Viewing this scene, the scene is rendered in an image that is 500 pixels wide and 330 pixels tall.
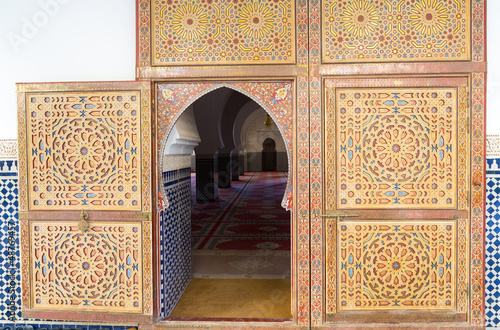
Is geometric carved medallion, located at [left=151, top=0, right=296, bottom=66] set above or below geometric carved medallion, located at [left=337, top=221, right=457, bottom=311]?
above

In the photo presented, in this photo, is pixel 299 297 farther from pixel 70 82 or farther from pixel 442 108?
pixel 70 82

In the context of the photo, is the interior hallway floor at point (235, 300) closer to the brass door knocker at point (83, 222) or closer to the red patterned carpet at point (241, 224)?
the brass door knocker at point (83, 222)

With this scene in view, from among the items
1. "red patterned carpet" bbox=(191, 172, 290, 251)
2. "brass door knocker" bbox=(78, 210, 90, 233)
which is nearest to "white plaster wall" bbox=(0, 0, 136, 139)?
"brass door knocker" bbox=(78, 210, 90, 233)

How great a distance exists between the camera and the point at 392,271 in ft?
6.11

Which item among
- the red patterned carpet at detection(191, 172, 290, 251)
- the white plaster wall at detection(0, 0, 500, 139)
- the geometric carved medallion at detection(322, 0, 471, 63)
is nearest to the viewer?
the geometric carved medallion at detection(322, 0, 471, 63)

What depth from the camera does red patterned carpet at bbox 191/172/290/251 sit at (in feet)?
12.6

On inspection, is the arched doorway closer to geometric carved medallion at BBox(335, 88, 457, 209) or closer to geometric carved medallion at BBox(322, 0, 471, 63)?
geometric carved medallion at BBox(335, 88, 457, 209)

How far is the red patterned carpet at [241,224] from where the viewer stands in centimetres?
384

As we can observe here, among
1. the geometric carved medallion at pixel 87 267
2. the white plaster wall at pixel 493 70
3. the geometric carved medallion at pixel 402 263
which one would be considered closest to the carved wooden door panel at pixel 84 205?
the geometric carved medallion at pixel 87 267

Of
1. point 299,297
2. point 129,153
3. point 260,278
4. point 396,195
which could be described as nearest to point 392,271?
point 396,195

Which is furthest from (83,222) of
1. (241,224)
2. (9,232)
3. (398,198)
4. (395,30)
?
(241,224)

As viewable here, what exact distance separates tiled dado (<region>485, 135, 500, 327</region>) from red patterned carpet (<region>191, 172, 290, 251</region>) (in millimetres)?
1969

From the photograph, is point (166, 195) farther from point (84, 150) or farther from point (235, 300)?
point (235, 300)

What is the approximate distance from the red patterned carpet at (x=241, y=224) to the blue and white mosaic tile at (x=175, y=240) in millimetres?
1174
